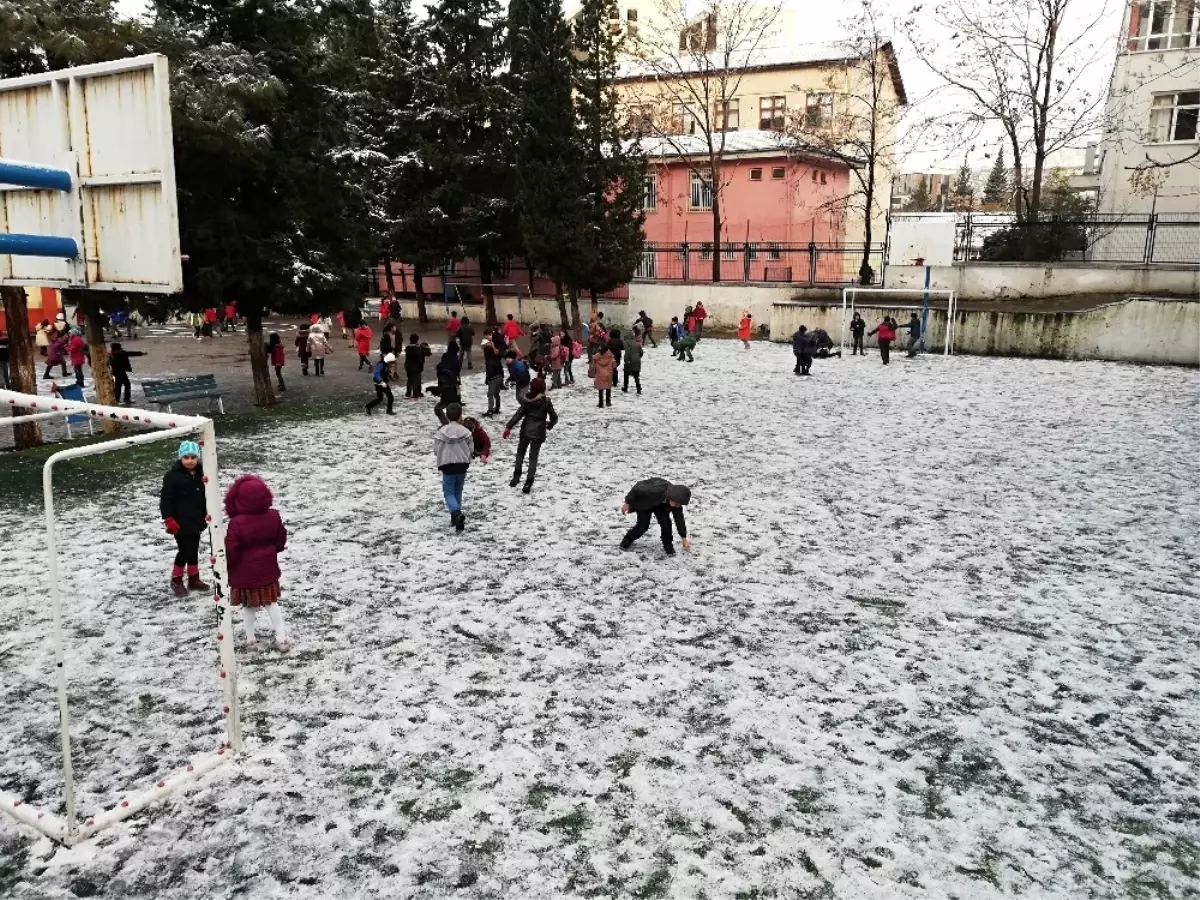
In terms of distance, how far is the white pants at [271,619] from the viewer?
7.63m

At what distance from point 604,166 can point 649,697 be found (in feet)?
99.6

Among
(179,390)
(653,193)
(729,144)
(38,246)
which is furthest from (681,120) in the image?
(38,246)

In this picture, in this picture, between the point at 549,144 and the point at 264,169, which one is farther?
the point at 549,144

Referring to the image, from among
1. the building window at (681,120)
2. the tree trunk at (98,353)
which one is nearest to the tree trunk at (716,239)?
the building window at (681,120)

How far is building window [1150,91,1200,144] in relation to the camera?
34344 millimetres

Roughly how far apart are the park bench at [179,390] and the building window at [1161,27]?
37774 mm

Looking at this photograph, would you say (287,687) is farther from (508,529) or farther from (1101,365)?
(1101,365)

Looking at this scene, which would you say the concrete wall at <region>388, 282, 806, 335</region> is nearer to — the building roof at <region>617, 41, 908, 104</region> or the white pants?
the building roof at <region>617, 41, 908, 104</region>

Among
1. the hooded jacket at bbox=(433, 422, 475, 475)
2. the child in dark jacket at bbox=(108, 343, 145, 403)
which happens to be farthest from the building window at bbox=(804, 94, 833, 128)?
the hooded jacket at bbox=(433, 422, 475, 475)

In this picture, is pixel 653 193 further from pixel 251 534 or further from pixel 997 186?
pixel 997 186

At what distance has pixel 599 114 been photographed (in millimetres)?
33781

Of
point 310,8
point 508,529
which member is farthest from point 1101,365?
point 310,8

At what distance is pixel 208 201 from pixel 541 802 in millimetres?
16356

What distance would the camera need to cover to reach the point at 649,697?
22.9 ft
